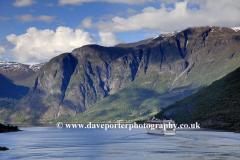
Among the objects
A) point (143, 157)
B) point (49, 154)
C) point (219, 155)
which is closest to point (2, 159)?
point (49, 154)

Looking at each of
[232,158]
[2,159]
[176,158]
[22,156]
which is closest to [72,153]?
[22,156]

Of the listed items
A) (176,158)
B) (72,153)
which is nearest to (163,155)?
(176,158)

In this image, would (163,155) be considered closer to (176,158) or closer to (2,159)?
(176,158)

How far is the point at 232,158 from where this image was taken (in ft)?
317

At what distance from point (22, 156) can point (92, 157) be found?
22.5 metres

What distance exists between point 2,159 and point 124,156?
36.9 meters

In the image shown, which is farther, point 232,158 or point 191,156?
point 191,156

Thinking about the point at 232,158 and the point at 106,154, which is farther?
the point at 106,154

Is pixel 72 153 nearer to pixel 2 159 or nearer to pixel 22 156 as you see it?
pixel 22 156

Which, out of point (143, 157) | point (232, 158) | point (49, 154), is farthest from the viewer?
point (49, 154)

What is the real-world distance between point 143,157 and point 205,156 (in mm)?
19345

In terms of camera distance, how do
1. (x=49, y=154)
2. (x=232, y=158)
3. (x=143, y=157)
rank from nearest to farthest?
(x=232, y=158), (x=143, y=157), (x=49, y=154)

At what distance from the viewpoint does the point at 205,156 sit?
104 metres

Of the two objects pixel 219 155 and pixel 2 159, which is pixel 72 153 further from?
pixel 219 155
